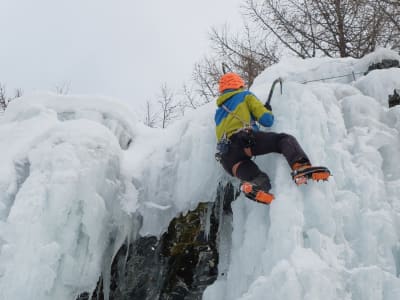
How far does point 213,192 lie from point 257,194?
3.48 ft

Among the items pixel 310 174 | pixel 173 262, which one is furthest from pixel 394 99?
pixel 173 262

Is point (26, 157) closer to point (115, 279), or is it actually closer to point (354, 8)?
point (115, 279)

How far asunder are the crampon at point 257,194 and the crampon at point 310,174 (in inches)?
9.3

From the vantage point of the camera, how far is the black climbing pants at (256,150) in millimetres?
3800

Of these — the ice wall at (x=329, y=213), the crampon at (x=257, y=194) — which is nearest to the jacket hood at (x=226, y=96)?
the ice wall at (x=329, y=213)

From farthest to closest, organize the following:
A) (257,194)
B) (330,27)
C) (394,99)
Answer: (330,27)
(394,99)
(257,194)

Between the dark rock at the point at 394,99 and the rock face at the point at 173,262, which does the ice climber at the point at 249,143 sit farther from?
the dark rock at the point at 394,99

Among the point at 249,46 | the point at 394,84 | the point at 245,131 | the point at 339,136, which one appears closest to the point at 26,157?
the point at 245,131

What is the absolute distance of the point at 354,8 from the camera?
9148 millimetres

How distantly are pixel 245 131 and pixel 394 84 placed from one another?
5.73 feet

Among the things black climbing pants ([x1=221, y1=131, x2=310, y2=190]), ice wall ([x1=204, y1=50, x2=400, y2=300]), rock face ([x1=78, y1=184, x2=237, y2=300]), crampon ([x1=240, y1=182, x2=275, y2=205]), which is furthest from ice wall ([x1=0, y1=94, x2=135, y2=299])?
crampon ([x1=240, y1=182, x2=275, y2=205])

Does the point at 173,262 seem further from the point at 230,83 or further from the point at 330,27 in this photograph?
the point at 330,27

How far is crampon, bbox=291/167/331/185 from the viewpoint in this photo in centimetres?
356

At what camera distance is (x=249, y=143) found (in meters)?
4.12
